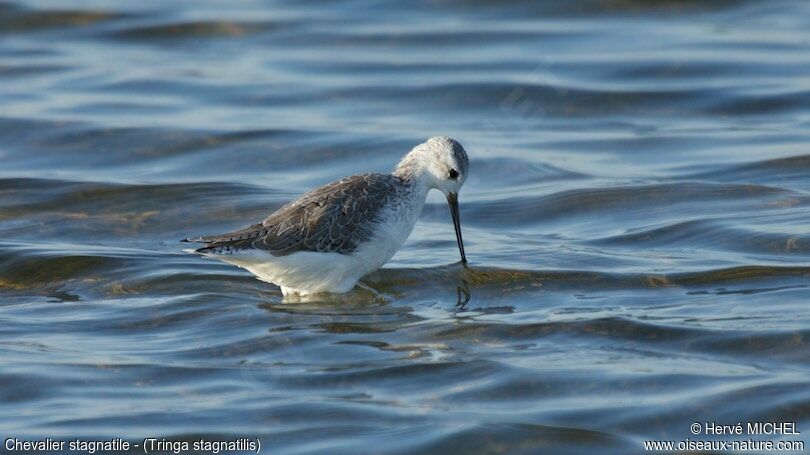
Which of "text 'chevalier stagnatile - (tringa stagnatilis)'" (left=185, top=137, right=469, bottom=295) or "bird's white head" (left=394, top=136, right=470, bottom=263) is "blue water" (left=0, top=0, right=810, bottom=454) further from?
Result: "bird's white head" (left=394, top=136, right=470, bottom=263)

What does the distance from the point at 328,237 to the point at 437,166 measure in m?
1.27

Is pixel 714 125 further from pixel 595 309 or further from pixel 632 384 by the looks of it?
pixel 632 384

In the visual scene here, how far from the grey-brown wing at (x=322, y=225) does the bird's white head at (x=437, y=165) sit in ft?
1.53

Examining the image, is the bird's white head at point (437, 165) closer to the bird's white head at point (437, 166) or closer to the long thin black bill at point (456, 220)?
the bird's white head at point (437, 166)

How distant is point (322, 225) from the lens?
10.2m

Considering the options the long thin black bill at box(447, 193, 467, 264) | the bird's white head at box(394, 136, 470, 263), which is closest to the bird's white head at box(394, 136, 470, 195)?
the bird's white head at box(394, 136, 470, 263)

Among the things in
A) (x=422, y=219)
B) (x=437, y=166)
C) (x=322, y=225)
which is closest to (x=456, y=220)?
(x=437, y=166)

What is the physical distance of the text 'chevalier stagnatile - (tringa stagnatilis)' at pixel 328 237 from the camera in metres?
9.96

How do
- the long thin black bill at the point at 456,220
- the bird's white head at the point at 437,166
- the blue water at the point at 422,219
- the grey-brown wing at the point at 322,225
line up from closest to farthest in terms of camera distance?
1. the blue water at the point at 422,219
2. the grey-brown wing at the point at 322,225
3. the bird's white head at the point at 437,166
4. the long thin black bill at the point at 456,220

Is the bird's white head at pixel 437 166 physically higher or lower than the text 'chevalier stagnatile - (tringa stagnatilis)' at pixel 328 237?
higher

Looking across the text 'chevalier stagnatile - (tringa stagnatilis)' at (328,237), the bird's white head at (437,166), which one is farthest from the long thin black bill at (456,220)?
the text 'chevalier stagnatile - (tringa stagnatilis)' at (328,237)

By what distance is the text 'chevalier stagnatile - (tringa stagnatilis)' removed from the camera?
9961 mm

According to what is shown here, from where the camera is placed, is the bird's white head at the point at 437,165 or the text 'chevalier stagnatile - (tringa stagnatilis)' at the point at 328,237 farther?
the bird's white head at the point at 437,165

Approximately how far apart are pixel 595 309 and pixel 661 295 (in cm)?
67
